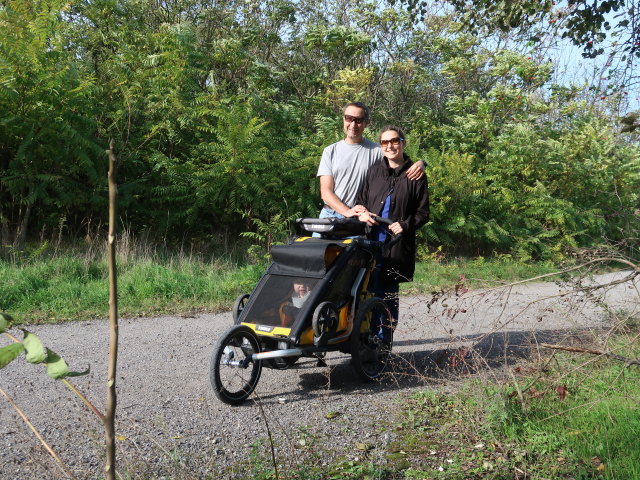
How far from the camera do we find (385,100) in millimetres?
17922

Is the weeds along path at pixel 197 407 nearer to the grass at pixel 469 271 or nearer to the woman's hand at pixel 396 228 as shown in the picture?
the woman's hand at pixel 396 228

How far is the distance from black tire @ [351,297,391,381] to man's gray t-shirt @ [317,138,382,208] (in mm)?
1059

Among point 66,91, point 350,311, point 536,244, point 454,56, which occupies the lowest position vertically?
point 536,244

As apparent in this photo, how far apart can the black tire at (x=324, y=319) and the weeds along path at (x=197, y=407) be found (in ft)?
1.23

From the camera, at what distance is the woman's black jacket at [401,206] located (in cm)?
581

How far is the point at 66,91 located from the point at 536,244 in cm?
1020

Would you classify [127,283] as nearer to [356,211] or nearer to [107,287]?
[107,287]

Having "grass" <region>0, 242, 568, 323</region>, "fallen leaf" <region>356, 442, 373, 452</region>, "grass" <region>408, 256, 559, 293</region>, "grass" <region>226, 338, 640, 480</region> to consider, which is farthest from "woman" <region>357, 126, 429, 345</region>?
"grass" <region>408, 256, 559, 293</region>

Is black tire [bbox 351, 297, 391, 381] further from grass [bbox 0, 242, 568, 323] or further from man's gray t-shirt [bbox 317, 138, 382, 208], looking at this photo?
grass [bbox 0, 242, 568, 323]

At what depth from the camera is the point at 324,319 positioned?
16.3ft

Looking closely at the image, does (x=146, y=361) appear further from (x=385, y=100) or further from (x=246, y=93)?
(x=385, y=100)

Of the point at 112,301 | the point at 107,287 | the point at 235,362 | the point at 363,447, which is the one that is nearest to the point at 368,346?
the point at 235,362

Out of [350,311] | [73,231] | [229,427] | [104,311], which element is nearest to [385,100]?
[73,231]

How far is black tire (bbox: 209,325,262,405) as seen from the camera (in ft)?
15.3
